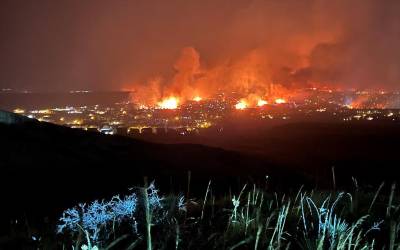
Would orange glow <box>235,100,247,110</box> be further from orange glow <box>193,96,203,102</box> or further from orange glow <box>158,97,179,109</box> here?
orange glow <box>158,97,179,109</box>

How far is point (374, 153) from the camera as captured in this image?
35.5 metres

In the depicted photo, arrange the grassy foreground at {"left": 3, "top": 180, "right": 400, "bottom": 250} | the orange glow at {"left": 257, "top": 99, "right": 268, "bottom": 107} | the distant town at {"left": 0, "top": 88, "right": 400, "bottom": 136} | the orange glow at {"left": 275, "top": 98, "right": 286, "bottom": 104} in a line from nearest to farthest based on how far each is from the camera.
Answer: the grassy foreground at {"left": 3, "top": 180, "right": 400, "bottom": 250}
the distant town at {"left": 0, "top": 88, "right": 400, "bottom": 136}
the orange glow at {"left": 257, "top": 99, "right": 268, "bottom": 107}
the orange glow at {"left": 275, "top": 98, "right": 286, "bottom": 104}

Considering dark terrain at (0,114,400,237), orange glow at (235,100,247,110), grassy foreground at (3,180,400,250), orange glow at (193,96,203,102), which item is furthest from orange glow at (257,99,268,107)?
grassy foreground at (3,180,400,250)

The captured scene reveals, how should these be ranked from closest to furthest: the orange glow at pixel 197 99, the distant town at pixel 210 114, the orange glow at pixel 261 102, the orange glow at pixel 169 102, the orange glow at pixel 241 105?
1. the distant town at pixel 210 114
2. the orange glow at pixel 241 105
3. the orange glow at pixel 261 102
4. the orange glow at pixel 169 102
5. the orange glow at pixel 197 99

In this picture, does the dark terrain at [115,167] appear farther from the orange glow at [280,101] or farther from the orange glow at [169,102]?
the orange glow at [280,101]

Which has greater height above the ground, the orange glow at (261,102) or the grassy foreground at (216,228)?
the orange glow at (261,102)

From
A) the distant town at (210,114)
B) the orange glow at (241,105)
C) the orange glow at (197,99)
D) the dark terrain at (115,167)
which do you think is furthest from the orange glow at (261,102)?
the dark terrain at (115,167)

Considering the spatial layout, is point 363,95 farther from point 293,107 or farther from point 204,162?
point 204,162

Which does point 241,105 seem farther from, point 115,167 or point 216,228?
point 216,228

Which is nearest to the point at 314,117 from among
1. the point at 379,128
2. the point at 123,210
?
the point at 379,128

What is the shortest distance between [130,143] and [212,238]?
785 inches

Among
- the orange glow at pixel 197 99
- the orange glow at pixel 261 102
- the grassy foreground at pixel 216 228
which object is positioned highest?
the orange glow at pixel 197 99

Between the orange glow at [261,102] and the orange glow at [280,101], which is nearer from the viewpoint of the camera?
the orange glow at [261,102]

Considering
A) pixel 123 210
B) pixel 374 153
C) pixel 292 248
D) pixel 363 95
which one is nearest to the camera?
pixel 292 248
